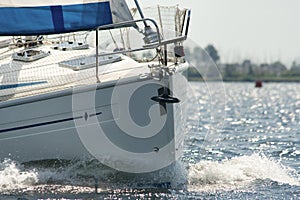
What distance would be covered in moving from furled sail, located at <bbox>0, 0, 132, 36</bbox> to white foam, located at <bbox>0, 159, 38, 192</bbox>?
6.27 ft

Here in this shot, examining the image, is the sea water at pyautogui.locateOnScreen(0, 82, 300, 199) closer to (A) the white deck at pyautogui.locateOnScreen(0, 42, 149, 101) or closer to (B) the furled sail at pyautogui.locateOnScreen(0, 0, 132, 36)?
(A) the white deck at pyautogui.locateOnScreen(0, 42, 149, 101)

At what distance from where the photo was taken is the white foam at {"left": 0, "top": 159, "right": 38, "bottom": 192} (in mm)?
9502

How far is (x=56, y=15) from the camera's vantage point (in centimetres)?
1002

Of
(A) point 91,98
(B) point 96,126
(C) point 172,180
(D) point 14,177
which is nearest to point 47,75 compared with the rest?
(A) point 91,98

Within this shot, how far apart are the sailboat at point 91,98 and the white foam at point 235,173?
0.54 m

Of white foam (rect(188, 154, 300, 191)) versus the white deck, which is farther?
white foam (rect(188, 154, 300, 191))

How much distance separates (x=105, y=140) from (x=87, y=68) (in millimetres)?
1134

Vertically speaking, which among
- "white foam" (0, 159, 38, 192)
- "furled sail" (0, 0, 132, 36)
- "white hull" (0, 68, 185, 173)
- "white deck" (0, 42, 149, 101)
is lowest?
"white foam" (0, 159, 38, 192)

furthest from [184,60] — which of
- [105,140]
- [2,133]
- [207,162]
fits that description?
[2,133]

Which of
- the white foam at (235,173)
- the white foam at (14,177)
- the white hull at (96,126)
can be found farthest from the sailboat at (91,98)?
the white foam at (235,173)

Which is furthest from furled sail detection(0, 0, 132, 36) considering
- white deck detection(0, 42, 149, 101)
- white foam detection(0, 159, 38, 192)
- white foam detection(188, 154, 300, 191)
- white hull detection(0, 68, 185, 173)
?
white foam detection(188, 154, 300, 191)

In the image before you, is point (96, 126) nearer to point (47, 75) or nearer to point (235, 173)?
point (47, 75)

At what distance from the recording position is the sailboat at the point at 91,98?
955cm

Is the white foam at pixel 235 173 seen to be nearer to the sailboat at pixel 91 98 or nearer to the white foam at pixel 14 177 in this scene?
the sailboat at pixel 91 98
